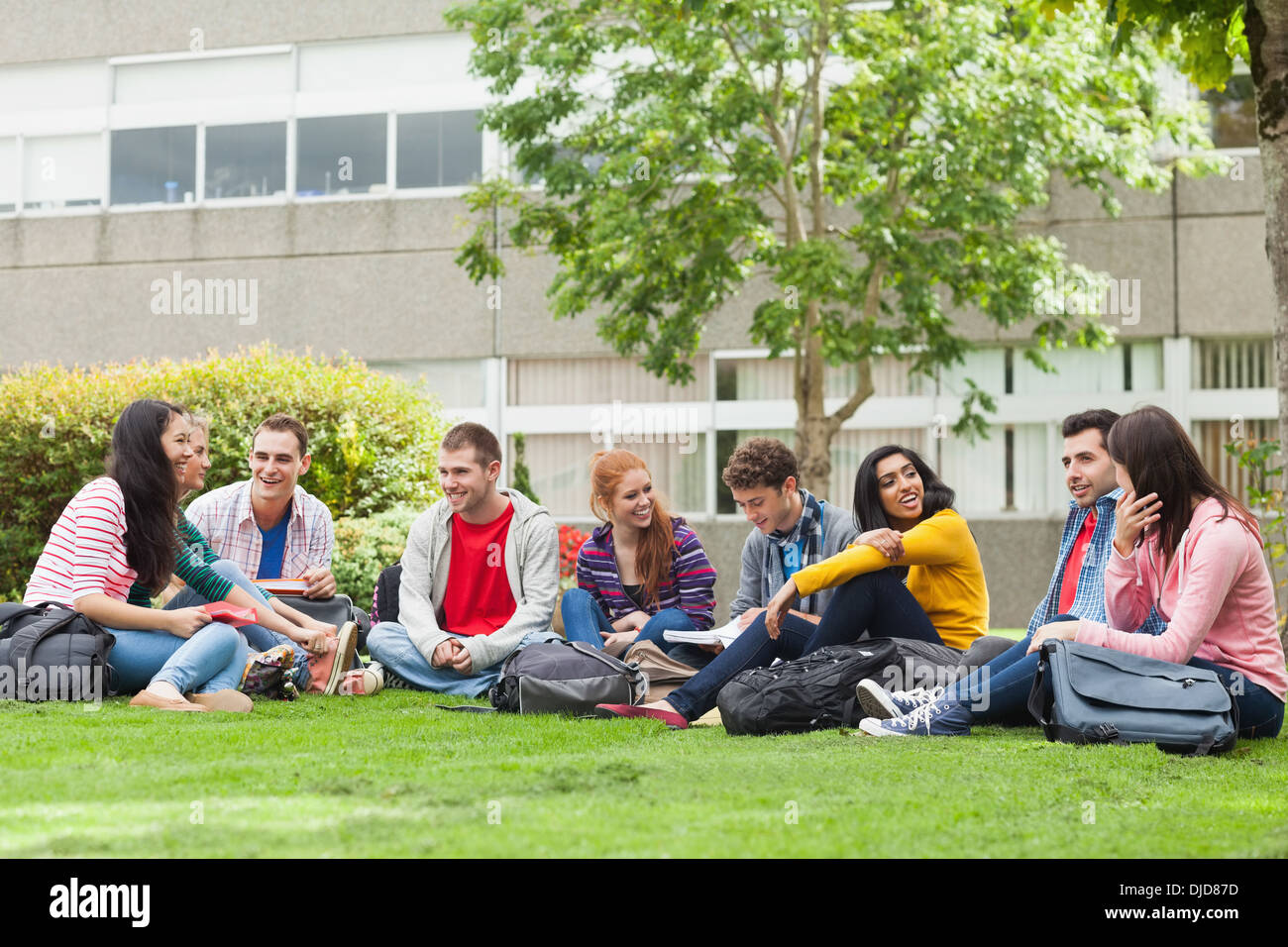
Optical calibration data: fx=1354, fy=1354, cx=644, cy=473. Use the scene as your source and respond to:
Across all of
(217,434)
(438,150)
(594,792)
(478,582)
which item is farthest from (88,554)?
(438,150)

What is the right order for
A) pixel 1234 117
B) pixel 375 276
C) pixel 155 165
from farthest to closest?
1. pixel 155 165
2. pixel 375 276
3. pixel 1234 117

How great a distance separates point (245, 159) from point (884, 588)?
1494 centimetres

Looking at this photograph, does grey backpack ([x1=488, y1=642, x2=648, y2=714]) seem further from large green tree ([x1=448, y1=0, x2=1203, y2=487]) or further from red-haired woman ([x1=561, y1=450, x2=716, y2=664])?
large green tree ([x1=448, y1=0, x2=1203, y2=487])

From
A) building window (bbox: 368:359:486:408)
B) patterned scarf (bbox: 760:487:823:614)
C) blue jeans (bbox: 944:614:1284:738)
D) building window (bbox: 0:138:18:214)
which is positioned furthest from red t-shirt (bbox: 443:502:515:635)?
building window (bbox: 0:138:18:214)

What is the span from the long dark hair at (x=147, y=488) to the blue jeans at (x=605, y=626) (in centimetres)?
193

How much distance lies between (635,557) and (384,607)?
59.7 inches

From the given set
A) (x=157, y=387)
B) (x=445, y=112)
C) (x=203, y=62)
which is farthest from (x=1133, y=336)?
(x=203, y=62)

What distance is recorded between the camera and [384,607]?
24.9 ft

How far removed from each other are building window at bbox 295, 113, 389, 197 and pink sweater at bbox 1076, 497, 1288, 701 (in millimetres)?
14529

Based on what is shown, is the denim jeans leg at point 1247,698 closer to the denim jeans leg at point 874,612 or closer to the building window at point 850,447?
the denim jeans leg at point 874,612

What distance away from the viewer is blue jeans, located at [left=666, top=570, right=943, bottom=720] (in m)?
5.79

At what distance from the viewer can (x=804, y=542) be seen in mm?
6645

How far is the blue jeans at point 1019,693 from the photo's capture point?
4.95 m

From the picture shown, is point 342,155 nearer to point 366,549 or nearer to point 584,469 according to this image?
point 584,469
